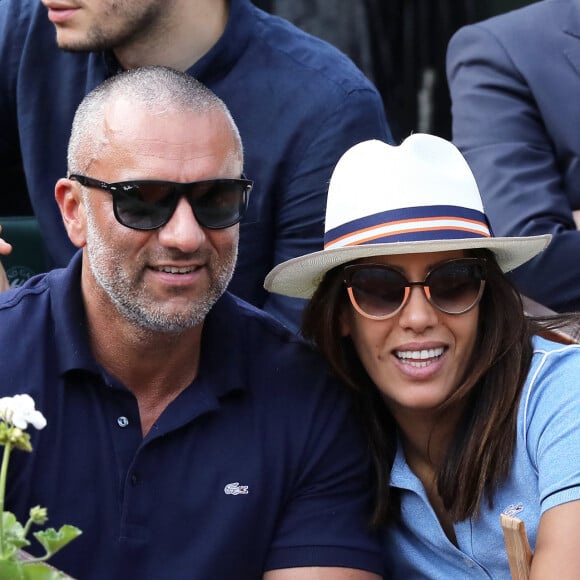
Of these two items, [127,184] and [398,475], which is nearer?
[127,184]

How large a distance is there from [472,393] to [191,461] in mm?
556

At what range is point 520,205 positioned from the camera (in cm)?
333

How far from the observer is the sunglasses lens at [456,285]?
235cm

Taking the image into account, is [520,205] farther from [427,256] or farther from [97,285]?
[97,285]

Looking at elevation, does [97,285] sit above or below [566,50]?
below

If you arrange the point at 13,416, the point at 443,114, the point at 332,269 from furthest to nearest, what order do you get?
1. the point at 443,114
2. the point at 332,269
3. the point at 13,416

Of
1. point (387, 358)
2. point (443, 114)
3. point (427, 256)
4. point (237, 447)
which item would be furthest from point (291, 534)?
point (443, 114)

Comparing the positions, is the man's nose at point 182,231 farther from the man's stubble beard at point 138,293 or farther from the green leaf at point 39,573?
the green leaf at point 39,573

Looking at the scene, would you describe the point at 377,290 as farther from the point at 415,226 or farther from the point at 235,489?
the point at 235,489

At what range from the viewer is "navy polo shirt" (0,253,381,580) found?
237cm

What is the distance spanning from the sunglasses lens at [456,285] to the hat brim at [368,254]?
0.04 m

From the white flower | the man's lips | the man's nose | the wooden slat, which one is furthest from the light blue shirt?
the man's lips

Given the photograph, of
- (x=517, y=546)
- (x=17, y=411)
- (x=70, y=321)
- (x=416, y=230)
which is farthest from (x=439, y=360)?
(x=17, y=411)

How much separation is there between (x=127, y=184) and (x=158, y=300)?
0.22 metres
